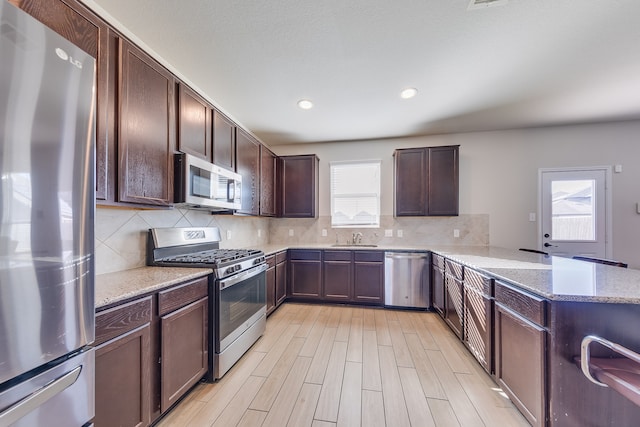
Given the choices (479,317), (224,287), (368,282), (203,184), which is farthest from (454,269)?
(203,184)

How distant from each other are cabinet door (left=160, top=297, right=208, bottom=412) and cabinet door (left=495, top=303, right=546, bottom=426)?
2089 millimetres

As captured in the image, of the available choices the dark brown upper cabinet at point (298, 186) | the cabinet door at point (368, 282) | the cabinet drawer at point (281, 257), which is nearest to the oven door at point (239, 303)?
the cabinet drawer at point (281, 257)

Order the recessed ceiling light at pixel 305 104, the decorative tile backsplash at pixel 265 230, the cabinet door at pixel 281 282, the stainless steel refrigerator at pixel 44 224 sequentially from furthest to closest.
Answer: the cabinet door at pixel 281 282, the recessed ceiling light at pixel 305 104, the decorative tile backsplash at pixel 265 230, the stainless steel refrigerator at pixel 44 224

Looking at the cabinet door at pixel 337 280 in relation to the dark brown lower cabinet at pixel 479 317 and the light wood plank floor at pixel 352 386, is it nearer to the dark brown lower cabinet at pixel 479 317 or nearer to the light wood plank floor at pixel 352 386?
the light wood plank floor at pixel 352 386

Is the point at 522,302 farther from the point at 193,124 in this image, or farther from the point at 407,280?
Answer: the point at 193,124

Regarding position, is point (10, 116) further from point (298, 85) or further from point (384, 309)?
point (384, 309)

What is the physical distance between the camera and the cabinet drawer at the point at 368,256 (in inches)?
136

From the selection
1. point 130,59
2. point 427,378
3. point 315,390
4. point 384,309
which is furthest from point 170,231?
point 384,309

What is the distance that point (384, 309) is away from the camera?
344 cm

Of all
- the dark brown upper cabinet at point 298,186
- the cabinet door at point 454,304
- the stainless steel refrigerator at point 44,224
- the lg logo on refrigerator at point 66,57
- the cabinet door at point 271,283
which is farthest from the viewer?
the dark brown upper cabinet at point 298,186

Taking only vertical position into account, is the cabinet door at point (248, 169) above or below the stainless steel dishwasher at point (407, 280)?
above

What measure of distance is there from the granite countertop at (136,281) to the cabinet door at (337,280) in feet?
6.54

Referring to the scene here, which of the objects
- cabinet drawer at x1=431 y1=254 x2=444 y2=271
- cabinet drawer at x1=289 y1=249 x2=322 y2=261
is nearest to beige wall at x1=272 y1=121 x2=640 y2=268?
cabinet drawer at x1=431 y1=254 x2=444 y2=271

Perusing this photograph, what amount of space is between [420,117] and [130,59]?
3015 millimetres
